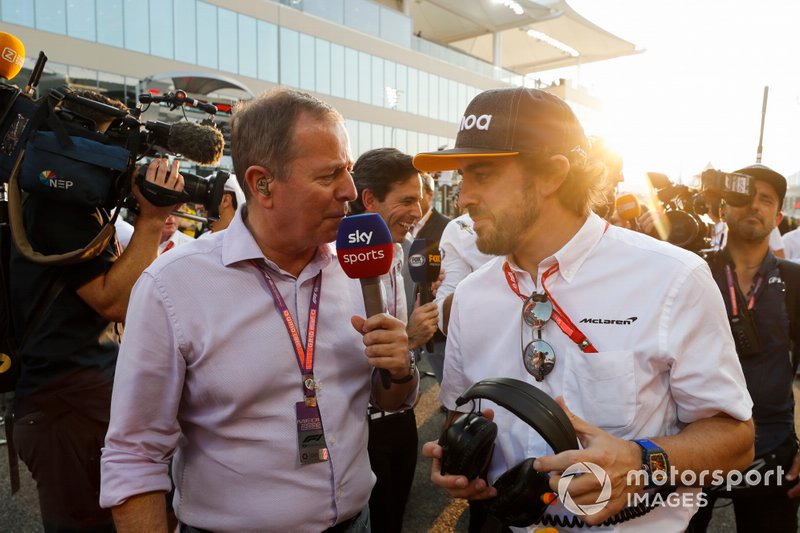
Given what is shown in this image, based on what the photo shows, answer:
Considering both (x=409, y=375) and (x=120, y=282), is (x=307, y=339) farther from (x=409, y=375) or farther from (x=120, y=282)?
(x=120, y=282)

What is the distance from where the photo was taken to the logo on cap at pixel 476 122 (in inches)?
70.3

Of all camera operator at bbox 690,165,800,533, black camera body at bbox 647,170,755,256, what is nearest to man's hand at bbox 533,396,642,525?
camera operator at bbox 690,165,800,533

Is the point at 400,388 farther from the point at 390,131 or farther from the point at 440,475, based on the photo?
the point at 390,131

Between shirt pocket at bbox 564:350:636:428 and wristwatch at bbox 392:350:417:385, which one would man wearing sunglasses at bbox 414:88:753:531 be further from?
wristwatch at bbox 392:350:417:385

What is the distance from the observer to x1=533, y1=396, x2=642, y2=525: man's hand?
1240 mm

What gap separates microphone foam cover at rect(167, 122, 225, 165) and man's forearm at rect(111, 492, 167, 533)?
57.2 inches

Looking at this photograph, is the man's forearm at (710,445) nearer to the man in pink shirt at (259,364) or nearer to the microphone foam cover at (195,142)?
the man in pink shirt at (259,364)

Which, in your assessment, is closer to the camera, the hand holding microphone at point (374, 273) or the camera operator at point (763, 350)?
the hand holding microphone at point (374, 273)

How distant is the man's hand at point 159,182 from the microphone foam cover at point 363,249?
0.95 meters

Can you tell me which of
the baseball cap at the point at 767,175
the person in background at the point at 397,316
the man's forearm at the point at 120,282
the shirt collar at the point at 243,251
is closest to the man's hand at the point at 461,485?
the person in background at the point at 397,316

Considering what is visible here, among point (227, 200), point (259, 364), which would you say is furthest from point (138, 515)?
point (227, 200)

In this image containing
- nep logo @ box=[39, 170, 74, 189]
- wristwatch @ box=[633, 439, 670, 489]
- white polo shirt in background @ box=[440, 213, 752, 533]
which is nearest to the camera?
wristwatch @ box=[633, 439, 670, 489]

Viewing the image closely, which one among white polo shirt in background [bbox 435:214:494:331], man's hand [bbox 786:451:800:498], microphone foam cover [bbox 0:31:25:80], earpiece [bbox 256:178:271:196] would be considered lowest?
man's hand [bbox 786:451:800:498]

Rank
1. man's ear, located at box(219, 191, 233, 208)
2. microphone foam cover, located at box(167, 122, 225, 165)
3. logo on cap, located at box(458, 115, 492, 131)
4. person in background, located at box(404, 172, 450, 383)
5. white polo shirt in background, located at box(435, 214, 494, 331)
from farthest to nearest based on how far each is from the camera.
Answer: person in background, located at box(404, 172, 450, 383) → white polo shirt in background, located at box(435, 214, 494, 331) → man's ear, located at box(219, 191, 233, 208) → microphone foam cover, located at box(167, 122, 225, 165) → logo on cap, located at box(458, 115, 492, 131)
